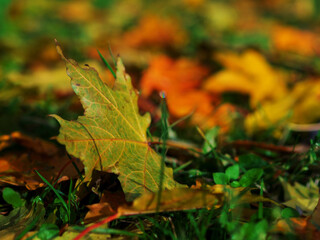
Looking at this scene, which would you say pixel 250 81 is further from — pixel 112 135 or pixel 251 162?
pixel 112 135

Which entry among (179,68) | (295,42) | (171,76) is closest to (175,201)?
(171,76)

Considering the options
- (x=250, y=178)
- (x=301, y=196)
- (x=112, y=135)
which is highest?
(x=112, y=135)

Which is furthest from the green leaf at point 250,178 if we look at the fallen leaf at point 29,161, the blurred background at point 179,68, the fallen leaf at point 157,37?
the fallen leaf at point 157,37

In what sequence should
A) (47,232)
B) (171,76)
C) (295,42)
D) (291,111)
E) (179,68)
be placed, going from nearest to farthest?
(47,232)
(291,111)
(171,76)
(179,68)
(295,42)

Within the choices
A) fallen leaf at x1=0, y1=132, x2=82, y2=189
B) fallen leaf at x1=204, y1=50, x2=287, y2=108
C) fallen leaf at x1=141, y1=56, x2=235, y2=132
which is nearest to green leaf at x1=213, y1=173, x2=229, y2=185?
fallen leaf at x1=0, y1=132, x2=82, y2=189

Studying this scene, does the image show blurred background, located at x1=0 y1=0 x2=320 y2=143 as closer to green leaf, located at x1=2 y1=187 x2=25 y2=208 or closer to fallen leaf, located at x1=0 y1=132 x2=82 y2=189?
fallen leaf, located at x1=0 y1=132 x2=82 y2=189

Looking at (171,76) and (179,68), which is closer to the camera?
(171,76)
